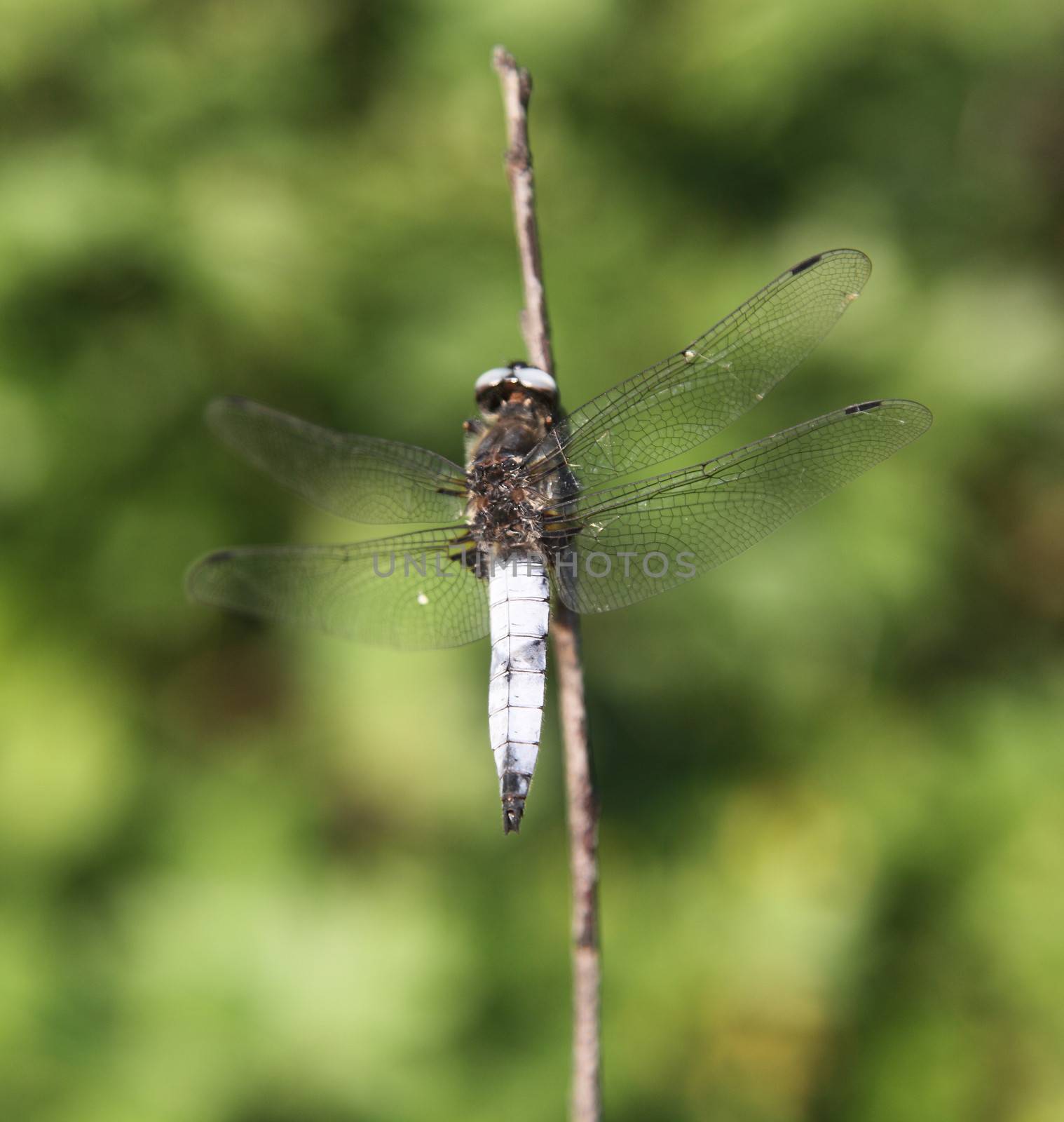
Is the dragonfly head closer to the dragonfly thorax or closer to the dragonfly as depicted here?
the dragonfly

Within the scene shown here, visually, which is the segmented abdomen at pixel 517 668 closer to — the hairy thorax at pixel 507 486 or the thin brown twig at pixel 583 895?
the hairy thorax at pixel 507 486

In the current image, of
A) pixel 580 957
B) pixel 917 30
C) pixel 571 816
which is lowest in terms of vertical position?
pixel 580 957

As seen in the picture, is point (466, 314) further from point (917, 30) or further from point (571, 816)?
point (571, 816)

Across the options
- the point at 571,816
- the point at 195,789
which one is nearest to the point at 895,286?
the point at 571,816

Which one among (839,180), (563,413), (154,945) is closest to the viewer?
(563,413)

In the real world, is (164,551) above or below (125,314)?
below

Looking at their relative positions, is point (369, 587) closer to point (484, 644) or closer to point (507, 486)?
point (507, 486)

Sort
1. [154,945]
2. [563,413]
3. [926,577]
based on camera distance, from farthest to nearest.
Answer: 1. [926,577]
2. [154,945]
3. [563,413]
